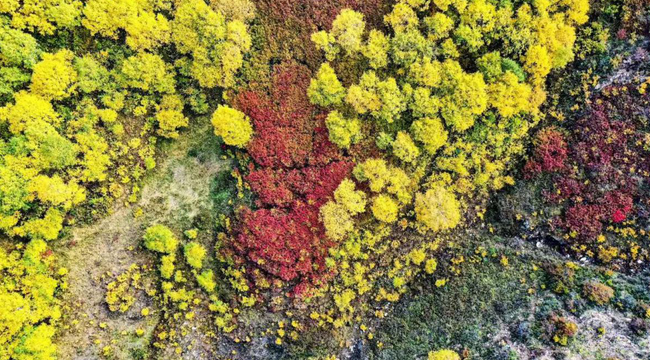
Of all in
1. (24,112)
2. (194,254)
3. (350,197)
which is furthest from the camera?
(194,254)

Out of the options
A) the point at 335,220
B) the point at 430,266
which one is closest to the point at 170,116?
the point at 335,220

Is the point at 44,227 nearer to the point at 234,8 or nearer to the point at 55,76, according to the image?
the point at 55,76

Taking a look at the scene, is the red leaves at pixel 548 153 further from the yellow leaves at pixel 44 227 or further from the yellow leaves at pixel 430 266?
the yellow leaves at pixel 44 227

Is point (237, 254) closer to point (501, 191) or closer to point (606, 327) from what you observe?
point (501, 191)

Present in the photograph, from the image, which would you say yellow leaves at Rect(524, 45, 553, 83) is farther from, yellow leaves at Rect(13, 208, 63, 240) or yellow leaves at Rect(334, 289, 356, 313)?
yellow leaves at Rect(13, 208, 63, 240)

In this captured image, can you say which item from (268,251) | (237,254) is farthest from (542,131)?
(237,254)

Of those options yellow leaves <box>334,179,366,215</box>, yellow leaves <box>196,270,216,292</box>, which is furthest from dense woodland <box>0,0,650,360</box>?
yellow leaves <box>196,270,216,292</box>

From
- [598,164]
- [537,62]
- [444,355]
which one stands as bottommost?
[444,355]
